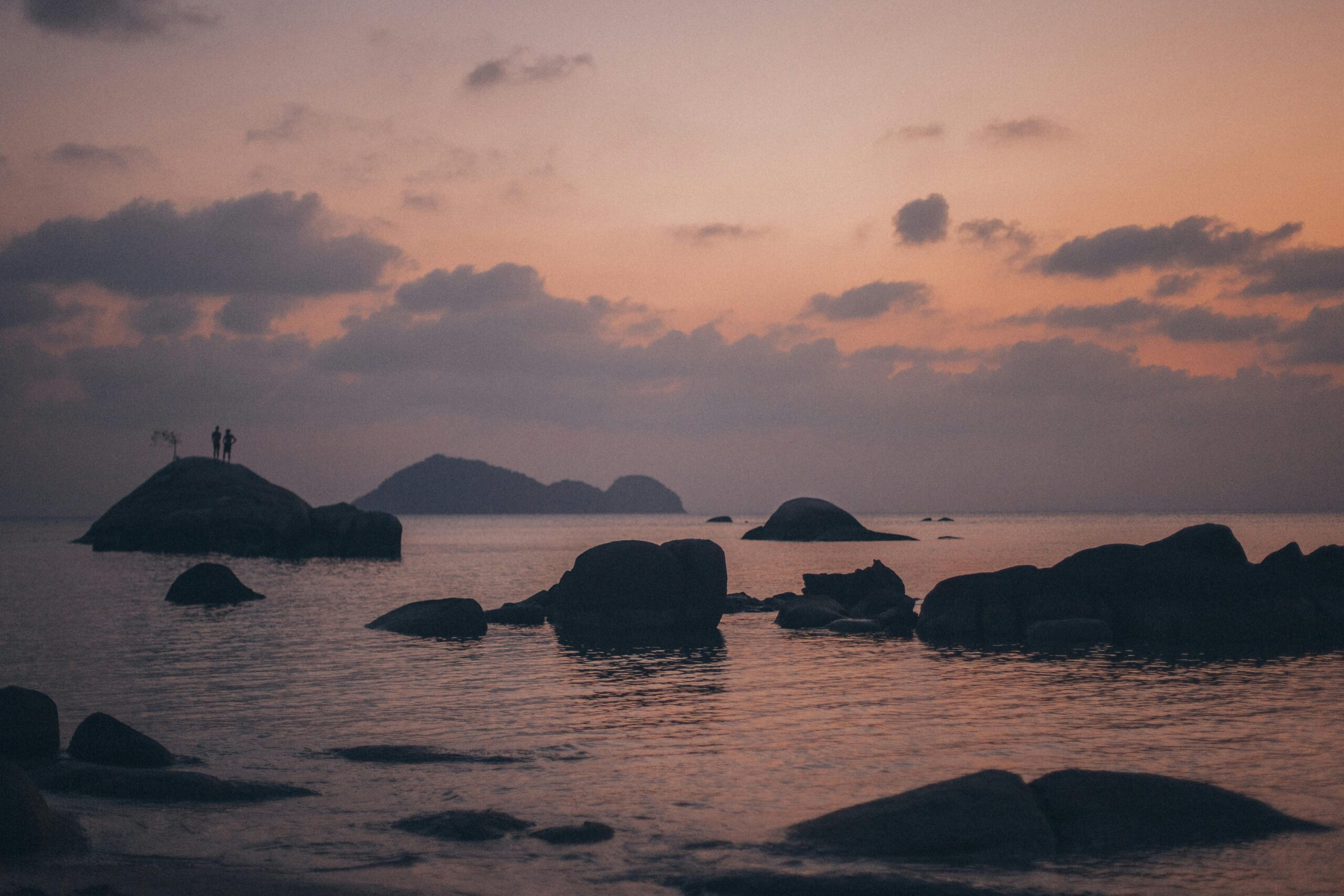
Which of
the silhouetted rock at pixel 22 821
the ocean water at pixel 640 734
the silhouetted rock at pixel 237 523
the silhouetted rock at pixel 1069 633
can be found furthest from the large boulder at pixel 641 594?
the silhouetted rock at pixel 237 523

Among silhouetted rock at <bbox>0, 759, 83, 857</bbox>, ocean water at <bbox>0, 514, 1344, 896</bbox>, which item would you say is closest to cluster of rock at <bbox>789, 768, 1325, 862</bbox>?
ocean water at <bbox>0, 514, 1344, 896</bbox>

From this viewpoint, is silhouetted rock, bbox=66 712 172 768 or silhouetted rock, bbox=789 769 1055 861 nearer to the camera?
silhouetted rock, bbox=789 769 1055 861

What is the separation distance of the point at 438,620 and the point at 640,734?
1817 centimetres

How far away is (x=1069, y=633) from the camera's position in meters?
30.7

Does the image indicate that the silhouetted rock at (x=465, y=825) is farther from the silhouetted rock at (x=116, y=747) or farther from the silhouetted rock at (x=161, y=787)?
the silhouetted rock at (x=116, y=747)

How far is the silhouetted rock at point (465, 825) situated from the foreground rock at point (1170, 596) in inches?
923

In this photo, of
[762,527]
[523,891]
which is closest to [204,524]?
[762,527]

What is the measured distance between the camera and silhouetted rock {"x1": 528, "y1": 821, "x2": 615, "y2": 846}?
37.2 feet

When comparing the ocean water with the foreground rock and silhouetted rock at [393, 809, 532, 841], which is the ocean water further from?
the foreground rock

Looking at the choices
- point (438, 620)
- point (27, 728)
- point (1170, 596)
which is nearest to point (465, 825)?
point (27, 728)

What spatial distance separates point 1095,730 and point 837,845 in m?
8.67

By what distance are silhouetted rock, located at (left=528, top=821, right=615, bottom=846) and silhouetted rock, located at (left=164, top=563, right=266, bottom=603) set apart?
38.0 metres

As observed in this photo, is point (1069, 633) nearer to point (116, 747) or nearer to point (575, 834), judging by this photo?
point (575, 834)

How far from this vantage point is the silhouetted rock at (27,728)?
1536 centimetres
